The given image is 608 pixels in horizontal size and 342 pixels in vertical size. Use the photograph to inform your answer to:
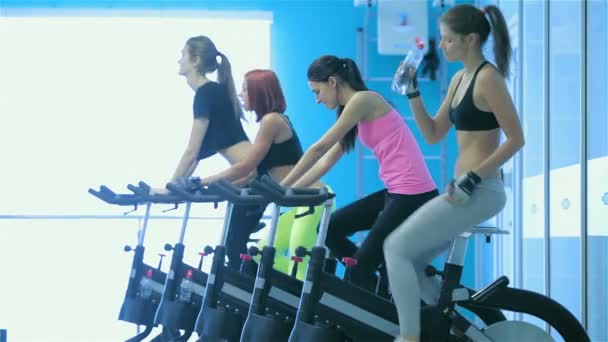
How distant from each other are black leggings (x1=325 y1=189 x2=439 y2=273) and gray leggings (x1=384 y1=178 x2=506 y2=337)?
0.57ft

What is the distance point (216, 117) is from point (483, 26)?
1.44 metres

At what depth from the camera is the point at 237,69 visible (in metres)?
6.16

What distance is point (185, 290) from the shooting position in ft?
11.6

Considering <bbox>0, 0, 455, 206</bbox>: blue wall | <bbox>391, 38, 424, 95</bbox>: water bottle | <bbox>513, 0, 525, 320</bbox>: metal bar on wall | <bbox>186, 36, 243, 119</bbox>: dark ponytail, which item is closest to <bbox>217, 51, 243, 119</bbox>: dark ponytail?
<bbox>186, 36, 243, 119</bbox>: dark ponytail

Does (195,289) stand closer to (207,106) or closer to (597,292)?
(207,106)

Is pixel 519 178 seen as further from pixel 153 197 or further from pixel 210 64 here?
pixel 153 197

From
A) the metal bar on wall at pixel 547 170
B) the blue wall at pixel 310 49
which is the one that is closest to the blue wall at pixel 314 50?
the blue wall at pixel 310 49

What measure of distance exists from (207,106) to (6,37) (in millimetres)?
2911

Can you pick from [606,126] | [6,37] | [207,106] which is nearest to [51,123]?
[6,37]

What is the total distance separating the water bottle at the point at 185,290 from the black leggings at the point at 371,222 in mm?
636

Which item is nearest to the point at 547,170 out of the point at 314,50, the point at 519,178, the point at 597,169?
the point at 519,178

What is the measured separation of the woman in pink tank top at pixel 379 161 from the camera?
2.99 metres

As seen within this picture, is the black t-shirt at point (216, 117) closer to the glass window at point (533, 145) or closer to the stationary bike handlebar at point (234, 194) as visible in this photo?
the stationary bike handlebar at point (234, 194)

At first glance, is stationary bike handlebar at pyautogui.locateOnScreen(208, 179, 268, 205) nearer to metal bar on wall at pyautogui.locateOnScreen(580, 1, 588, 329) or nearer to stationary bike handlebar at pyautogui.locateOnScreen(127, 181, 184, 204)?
stationary bike handlebar at pyautogui.locateOnScreen(127, 181, 184, 204)
